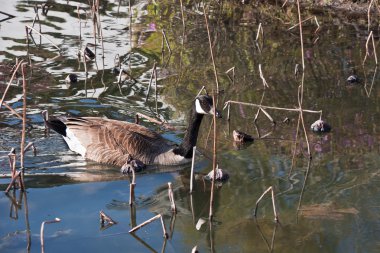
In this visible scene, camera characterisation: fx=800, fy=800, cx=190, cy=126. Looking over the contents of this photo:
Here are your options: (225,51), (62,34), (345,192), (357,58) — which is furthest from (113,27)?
(345,192)

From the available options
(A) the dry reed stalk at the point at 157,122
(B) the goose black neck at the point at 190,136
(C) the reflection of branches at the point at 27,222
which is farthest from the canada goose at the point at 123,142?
(C) the reflection of branches at the point at 27,222

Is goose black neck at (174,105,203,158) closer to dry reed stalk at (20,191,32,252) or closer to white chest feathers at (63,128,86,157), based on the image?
white chest feathers at (63,128,86,157)

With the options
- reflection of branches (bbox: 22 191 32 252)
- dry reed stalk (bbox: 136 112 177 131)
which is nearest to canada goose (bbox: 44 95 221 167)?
dry reed stalk (bbox: 136 112 177 131)

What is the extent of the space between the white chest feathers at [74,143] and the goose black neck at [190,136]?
1253 mm

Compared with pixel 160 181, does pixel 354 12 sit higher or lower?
higher

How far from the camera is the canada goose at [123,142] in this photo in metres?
10.1

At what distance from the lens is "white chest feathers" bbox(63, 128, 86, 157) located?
10.4 m

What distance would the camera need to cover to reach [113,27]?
51.6ft

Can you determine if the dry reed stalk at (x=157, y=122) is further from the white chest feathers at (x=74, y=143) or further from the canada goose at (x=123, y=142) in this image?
the white chest feathers at (x=74, y=143)

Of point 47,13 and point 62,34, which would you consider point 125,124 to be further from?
point 47,13

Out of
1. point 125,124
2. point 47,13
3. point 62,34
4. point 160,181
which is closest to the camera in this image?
point 160,181

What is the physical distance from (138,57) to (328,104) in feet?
12.7

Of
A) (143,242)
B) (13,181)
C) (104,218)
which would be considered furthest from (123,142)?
(143,242)

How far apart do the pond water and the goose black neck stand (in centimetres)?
20
